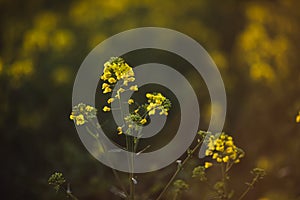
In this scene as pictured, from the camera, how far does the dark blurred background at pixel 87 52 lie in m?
4.43

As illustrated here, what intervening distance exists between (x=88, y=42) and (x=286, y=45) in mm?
2110

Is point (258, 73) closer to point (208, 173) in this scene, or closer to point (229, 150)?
point (208, 173)

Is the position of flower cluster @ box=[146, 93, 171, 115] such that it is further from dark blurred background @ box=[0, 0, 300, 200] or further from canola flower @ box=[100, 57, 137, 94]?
dark blurred background @ box=[0, 0, 300, 200]

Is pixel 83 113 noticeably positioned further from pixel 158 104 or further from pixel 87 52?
pixel 87 52

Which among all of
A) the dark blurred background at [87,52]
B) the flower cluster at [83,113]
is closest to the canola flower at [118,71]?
the flower cluster at [83,113]

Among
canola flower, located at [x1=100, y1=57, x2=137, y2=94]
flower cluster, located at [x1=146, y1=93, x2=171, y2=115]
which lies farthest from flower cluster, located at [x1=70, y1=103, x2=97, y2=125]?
flower cluster, located at [x1=146, y1=93, x2=171, y2=115]

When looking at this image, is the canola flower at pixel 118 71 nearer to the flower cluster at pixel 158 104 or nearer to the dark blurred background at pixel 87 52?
the flower cluster at pixel 158 104

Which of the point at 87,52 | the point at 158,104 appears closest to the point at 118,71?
the point at 158,104

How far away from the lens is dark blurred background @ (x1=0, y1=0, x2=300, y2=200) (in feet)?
14.5

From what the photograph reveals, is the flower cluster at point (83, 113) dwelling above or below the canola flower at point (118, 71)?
below

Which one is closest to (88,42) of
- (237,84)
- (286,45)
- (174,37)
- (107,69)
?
(174,37)

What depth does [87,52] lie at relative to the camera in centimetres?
623

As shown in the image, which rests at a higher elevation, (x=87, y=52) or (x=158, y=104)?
(x=87, y=52)

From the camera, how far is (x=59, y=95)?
18.1ft
